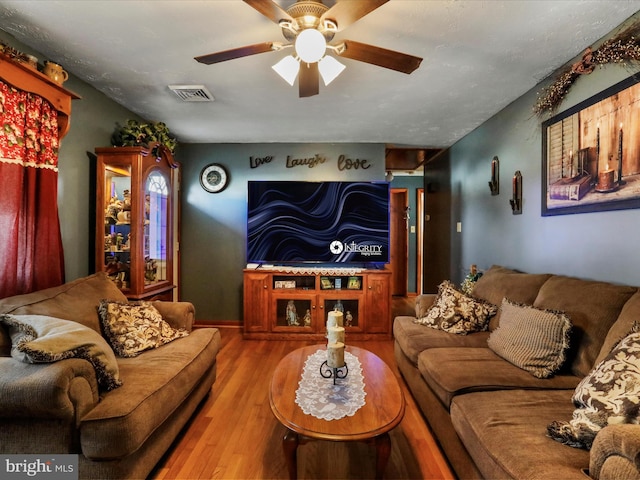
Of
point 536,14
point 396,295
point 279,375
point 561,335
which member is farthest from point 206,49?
point 396,295

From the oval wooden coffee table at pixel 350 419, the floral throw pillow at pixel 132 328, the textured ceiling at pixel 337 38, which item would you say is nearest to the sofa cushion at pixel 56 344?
the floral throw pillow at pixel 132 328

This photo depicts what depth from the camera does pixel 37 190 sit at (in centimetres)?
205

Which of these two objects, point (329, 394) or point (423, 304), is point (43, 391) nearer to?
point (329, 394)

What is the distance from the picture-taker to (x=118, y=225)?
2.83m

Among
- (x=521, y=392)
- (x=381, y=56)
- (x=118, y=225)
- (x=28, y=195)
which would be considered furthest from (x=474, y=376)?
(x=118, y=225)

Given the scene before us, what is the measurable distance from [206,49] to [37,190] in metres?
1.39

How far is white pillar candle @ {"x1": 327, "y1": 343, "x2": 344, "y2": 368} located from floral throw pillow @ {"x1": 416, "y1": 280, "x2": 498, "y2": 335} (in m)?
1.14

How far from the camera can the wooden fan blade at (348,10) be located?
1.33m

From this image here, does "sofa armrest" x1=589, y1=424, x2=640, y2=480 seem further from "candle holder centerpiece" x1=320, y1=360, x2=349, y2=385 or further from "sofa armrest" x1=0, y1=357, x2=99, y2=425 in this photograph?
"sofa armrest" x1=0, y1=357, x2=99, y2=425

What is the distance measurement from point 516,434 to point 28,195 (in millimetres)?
2827

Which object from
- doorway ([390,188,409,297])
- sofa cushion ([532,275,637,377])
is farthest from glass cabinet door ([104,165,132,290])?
doorway ([390,188,409,297])

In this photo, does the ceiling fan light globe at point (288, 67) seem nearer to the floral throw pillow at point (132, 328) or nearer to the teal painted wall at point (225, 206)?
the floral throw pillow at point (132, 328)

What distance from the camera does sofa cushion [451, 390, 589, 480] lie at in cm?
109

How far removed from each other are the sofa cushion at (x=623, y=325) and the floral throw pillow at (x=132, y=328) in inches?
96.2
